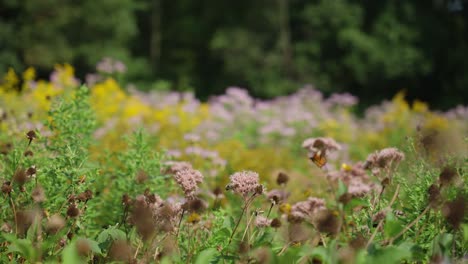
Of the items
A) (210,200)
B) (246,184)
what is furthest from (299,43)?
(246,184)

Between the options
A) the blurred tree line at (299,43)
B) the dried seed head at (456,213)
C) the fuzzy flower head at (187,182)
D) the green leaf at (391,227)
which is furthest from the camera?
the blurred tree line at (299,43)

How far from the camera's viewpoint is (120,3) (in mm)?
17125

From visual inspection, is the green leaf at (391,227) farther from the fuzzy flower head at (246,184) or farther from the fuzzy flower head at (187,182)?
the fuzzy flower head at (187,182)

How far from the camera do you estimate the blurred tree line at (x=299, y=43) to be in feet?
52.5

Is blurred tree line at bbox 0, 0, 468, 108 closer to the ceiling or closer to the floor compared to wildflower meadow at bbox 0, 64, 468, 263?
closer to the ceiling

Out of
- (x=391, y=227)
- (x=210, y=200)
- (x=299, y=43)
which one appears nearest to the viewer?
(x=391, y=227)

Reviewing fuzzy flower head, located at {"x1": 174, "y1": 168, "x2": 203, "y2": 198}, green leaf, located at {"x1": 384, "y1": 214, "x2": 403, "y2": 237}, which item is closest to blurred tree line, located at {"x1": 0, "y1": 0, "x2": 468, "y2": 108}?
fuzzy flower head, located at {"x1": 174, "y1": 168, "x2": 203, "y2": 198}

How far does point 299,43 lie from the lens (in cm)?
1738

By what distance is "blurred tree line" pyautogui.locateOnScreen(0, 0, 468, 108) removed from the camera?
15992 mm

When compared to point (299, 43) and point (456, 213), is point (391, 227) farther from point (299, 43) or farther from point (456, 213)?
point (299, 43)

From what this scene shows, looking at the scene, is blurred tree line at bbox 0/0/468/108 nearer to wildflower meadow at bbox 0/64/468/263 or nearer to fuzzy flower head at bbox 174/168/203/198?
wildflower meadow at bbox 0/64/468/263

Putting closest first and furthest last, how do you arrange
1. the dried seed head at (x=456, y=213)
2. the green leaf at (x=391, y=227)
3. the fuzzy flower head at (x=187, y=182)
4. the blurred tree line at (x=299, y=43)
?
the dried seed head at (x=456, y=213), the green leaf at (x=391, y=227), the fuzzy flower head at (x=187, y=182), the blurred tree line at (x=299, y=43)

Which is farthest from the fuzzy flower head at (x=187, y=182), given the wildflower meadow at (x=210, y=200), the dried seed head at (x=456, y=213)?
the dried seed head at (x=456, y=213)

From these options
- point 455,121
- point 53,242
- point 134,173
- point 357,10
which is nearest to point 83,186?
point 53,242
